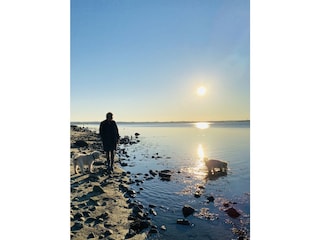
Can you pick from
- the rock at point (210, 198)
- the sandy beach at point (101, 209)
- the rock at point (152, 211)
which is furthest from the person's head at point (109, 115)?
the rock at point (210, 198)

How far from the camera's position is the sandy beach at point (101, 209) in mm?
2521

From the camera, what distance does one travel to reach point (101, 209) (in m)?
3.16

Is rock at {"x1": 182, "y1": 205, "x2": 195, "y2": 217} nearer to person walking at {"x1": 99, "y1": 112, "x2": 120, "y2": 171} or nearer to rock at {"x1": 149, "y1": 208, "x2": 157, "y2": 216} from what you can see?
rock at {"x1": 149, "y1": 208, "x2": 157, "y2": 216}

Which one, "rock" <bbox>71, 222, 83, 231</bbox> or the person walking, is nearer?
"rock" <bbox>71, 222, 83, 231</bbox>

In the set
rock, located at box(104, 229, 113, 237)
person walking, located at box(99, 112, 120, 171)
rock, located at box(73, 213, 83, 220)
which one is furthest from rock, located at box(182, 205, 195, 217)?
person walking, located at box(99, 112, 120, 171)

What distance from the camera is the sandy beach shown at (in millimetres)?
2521

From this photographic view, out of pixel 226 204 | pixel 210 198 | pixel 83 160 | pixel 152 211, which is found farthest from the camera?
pixel 83 160

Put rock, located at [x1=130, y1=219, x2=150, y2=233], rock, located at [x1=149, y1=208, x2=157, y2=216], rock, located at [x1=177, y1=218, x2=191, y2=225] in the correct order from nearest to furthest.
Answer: rock, located at [x1=130, y1=219, x2=150, y2=233] < rock, located at [x1=177, y1=218, x2=191, y2=225] < rock, located at [x1=149, y1=208, x2=157, y2=216]

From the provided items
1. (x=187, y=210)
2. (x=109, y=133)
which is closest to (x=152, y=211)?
(x=187, y=210)

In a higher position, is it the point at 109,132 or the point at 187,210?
the point at 109,132

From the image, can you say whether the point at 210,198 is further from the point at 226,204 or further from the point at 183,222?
the point at 183,222
